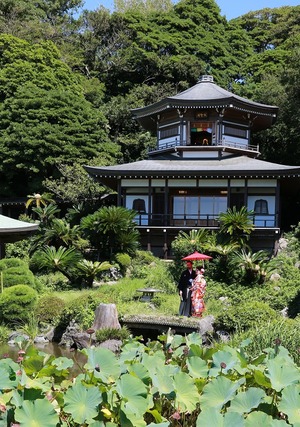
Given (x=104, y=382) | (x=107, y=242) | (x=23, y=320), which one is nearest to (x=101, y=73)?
(x=107, y=242)

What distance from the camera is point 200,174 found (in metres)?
21.9

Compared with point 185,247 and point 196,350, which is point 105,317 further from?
point 196,350

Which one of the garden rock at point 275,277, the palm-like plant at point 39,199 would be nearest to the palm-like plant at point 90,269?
the garden rock at point 275,277

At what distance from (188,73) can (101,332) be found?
29.9 m

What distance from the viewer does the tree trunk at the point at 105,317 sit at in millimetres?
12250

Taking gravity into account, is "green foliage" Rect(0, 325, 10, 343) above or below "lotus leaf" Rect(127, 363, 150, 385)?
below

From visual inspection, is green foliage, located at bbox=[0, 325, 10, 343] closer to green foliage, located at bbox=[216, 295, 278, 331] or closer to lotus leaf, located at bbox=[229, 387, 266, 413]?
green foliage, located at bbox=[216, 295, 278, 331]

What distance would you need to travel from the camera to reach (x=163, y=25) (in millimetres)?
42125

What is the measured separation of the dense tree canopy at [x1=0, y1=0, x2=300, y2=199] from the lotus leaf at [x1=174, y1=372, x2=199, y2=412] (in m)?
25.0

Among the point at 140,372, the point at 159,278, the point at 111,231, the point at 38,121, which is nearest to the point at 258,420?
the point at 140,372

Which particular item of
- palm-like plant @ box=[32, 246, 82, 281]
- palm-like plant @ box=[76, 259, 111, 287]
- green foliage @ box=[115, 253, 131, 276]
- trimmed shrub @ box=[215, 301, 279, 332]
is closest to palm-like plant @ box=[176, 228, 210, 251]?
green foliage @ box=[115, 253, 131, 276]

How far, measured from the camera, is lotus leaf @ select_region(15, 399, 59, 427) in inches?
105

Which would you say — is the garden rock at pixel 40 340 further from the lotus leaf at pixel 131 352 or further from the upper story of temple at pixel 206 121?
the upper story of temple at pixel 206 121

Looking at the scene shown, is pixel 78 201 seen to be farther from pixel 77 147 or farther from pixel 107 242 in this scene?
pixel 107 242
